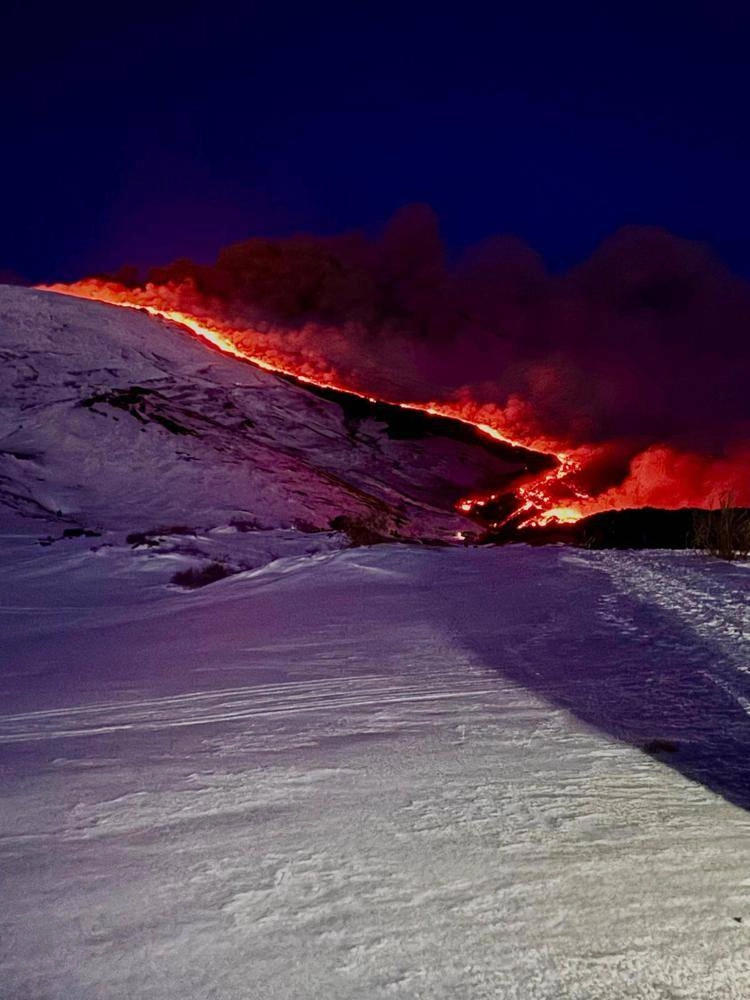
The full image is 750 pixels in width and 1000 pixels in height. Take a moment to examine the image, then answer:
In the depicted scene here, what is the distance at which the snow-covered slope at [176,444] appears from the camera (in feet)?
56.7

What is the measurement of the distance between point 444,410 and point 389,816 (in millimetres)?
24028

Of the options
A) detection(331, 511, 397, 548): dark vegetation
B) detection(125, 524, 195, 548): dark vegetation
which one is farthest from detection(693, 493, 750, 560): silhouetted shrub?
detection(125, 524, 195, 548): dark vegetation

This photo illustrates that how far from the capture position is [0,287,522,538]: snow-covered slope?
17297 mm

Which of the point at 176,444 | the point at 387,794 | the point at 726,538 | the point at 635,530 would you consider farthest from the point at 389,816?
the point at 176,444

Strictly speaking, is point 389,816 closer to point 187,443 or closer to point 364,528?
point 364,528

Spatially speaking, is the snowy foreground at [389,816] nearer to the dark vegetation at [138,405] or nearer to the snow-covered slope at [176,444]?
the snow-covered slope at [176,444]

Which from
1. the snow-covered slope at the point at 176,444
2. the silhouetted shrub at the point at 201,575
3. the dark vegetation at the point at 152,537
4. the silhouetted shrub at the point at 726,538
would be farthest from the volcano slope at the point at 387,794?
the snow-covered slope at the point at 176,444

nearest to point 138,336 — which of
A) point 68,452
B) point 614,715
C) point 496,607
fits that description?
point 68,452

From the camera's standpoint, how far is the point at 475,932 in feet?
4.97

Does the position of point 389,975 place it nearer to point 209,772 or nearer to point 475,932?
point 475,932

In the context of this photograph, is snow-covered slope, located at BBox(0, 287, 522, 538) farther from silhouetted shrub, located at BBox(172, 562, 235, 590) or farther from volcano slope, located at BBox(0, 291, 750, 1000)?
volcano slope, located at BBox(0, 291, 750, 1000)

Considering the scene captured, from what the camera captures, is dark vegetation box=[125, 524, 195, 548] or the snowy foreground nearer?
the snowy foreground

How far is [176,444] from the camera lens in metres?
20.0

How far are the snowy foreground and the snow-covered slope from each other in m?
11.5
